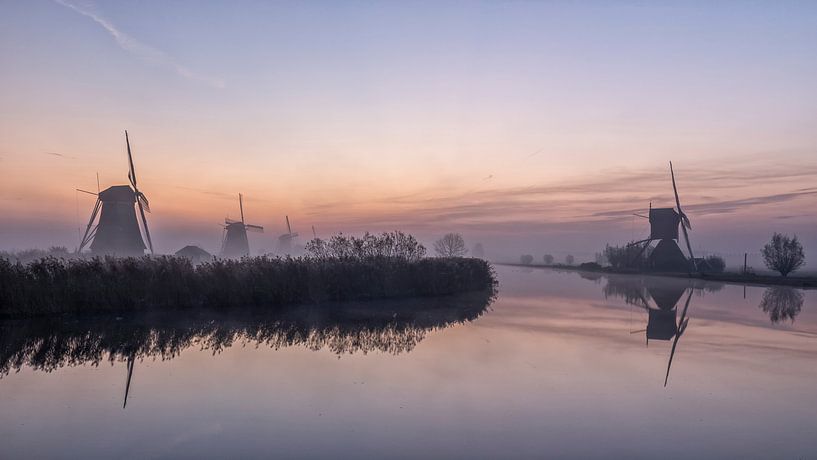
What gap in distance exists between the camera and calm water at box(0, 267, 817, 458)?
23.8ft

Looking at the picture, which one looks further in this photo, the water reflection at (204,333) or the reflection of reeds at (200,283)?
the reflection of reeds at (200,283)

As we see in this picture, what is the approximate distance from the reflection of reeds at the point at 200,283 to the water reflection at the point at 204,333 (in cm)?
138

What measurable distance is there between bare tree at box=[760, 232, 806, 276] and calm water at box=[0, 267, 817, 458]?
38.8 meters

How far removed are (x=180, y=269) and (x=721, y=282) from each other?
1810 inches

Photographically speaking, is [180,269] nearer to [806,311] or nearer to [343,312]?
[343,312]

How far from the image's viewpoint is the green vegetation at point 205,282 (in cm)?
1902

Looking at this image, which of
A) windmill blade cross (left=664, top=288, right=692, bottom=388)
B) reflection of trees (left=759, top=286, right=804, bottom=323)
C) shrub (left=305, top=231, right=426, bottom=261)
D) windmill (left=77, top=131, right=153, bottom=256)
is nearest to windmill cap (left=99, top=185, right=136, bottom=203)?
windmill (left=77, top=131, right=153, bottom=256)

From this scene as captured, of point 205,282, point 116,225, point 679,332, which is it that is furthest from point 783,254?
point 116,225

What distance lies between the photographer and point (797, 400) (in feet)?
30.9

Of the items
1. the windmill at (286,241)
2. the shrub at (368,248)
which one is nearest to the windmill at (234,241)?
the windmill at (286,241)

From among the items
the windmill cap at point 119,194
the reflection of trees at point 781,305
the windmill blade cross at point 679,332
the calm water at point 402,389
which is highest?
A: the windmill cap at point 119,194

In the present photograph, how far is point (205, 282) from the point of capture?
72.3ft

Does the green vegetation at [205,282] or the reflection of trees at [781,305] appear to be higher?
the green vegetation at [205,282]

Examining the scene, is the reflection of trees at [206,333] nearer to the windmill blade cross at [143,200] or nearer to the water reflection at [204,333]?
the water reflection at [204,333]
